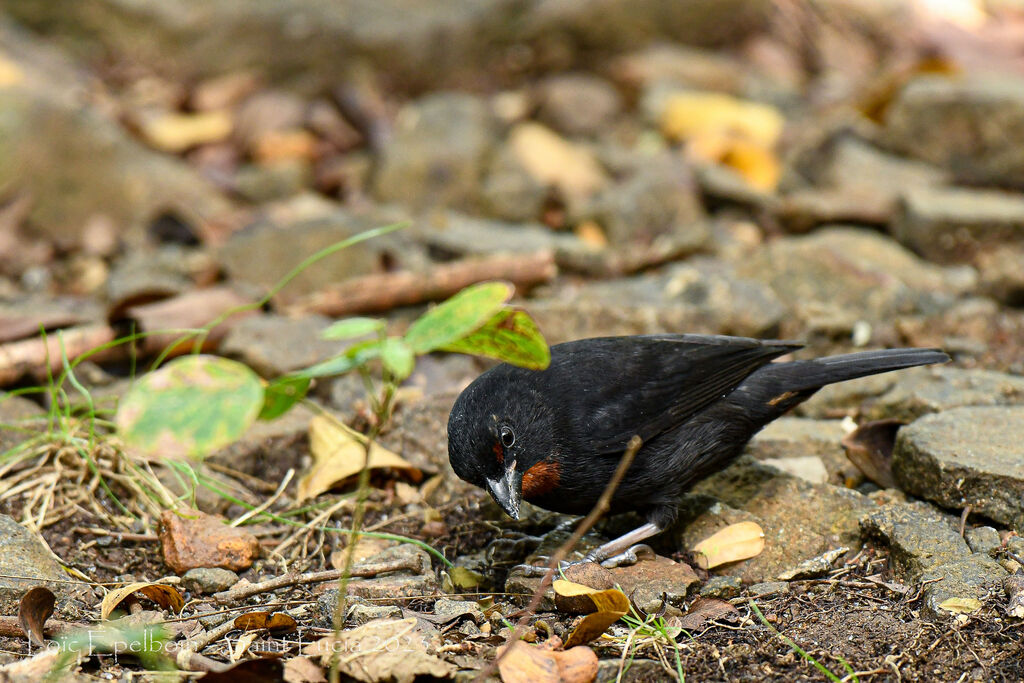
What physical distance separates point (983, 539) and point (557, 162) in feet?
13.2

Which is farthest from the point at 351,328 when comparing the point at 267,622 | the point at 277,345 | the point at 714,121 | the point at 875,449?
the point at 714,121

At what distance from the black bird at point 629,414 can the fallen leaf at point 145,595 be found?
88 centimetres

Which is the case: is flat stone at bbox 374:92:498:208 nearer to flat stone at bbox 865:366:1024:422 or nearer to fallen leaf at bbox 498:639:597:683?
flat stone at bbox 865:366:1024:422

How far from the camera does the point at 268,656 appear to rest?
2506 millimetres

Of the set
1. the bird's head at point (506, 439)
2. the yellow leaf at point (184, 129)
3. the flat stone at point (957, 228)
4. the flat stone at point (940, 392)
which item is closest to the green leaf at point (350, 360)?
the bird's head at point (506, 439)

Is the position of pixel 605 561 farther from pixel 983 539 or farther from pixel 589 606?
pixel 983 539

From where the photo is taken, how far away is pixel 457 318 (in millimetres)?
1821

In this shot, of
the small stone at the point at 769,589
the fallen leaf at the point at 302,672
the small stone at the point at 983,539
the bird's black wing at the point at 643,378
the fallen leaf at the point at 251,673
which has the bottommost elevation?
the small stone at the point at 769,589

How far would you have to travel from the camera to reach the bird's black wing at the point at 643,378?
317 cm

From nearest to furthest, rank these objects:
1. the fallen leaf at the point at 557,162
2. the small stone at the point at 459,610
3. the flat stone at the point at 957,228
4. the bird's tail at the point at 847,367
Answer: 1. the small stone at the point at 459,610
2. the bird's tail at the point at 847,367
3. the flat stone at the point at 957,228
4. the fallen leaf at the point at 557,162

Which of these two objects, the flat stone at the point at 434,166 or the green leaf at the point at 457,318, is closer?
the green leaf at the point at 457,318

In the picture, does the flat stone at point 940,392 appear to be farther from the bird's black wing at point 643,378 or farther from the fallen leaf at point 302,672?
the fallen leaf at point 302,672

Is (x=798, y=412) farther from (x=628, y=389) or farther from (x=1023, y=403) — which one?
(x=628, y=389)

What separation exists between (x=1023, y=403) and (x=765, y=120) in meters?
3.68
